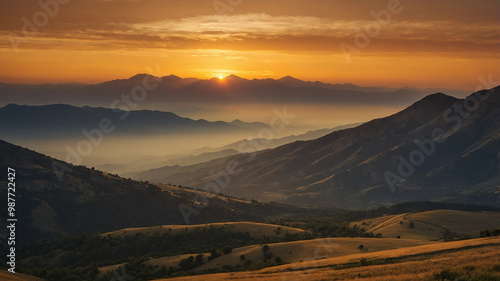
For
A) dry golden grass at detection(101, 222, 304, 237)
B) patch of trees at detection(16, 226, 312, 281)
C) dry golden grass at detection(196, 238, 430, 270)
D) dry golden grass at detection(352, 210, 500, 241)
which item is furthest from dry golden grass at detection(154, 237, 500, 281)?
dry golden grass at detection(352, 210, 500, 241)

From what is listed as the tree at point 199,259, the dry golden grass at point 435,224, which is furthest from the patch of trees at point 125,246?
the dry golden grass at point 435,224

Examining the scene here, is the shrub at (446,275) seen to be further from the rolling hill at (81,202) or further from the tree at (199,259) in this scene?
the rolling hill at (81,202)

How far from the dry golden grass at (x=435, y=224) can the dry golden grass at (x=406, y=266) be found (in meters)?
62.8

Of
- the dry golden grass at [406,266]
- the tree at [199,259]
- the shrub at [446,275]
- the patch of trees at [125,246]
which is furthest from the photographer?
the patch of trees at [125,246]

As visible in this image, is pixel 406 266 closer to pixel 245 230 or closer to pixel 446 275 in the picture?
pixel 446 275

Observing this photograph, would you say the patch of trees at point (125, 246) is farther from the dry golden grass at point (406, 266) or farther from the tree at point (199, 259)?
the dry golden grass at point (406, 266)

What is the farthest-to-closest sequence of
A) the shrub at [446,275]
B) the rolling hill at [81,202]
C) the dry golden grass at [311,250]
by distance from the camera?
the rolling hill at [81,202]
the dry golden grass at [311,250]
the shrub at [446,275]

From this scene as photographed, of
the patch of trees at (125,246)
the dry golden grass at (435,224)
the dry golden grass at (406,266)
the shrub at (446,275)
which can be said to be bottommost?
the shrub at (446,275)

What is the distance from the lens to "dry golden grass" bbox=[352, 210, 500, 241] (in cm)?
10581

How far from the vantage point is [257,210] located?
190625 millimetres

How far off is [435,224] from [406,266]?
8492cm

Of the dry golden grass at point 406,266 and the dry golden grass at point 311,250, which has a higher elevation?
the dry golden grass at point 311,250

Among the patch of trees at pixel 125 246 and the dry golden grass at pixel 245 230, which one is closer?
the patch of trees at pixel 125 246

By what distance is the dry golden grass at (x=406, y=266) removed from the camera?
3259cm
